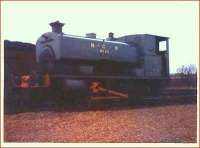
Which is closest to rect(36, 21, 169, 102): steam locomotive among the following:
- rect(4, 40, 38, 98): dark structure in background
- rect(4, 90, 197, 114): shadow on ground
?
rect(4, 90, 197, 114): shadow on ground

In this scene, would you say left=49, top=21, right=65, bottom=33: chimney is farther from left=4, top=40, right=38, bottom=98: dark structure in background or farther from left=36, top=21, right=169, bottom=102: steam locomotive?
left=4, top=40, right=38, bottom=98: dark structure in background

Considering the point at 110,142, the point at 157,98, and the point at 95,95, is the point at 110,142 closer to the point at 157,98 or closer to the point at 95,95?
the point at 95,95

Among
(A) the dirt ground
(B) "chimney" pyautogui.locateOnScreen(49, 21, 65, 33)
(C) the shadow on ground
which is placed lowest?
(A) the dirt ground

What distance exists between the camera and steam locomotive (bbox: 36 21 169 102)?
31.6 ft

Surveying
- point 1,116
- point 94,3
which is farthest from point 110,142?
point 94,3

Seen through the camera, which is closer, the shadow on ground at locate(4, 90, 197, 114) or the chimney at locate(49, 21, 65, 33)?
the shadow on ground at locate(4, 90, 197, 114)

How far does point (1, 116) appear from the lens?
5473 millimetres

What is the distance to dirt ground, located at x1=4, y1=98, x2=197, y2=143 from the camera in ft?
18.9

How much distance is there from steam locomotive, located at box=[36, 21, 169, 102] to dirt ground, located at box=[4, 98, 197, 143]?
142 centimetres

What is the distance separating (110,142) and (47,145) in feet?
3.31

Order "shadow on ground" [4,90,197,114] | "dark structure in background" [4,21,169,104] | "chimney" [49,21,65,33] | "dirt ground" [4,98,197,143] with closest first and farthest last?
"dirt ground" [4,98,197,143]
"shadow on ground" [4,90,197,114]
"chimney" [49,21,65,33]
"dark structure in background" [4,21,169,104]

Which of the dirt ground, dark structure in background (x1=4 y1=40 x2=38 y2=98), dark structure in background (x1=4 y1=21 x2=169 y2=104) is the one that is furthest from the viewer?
dark structure in background (x1=4 y1=40 x2=38 y2=98)

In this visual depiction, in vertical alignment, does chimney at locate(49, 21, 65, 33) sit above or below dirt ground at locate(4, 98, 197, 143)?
above

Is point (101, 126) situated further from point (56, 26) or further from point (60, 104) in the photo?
point (56, 26)
